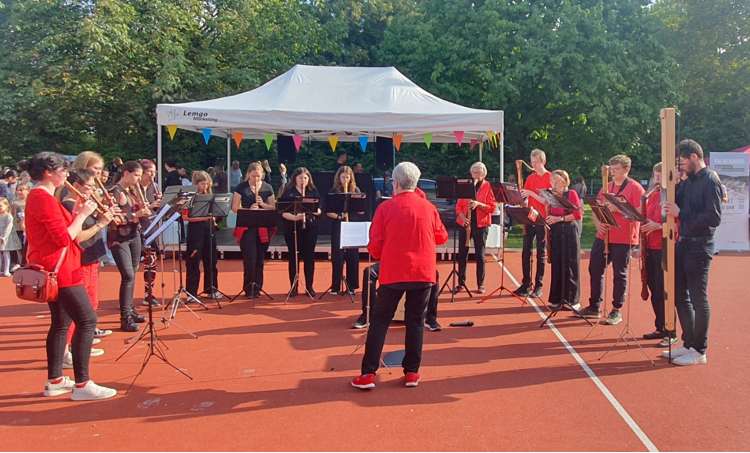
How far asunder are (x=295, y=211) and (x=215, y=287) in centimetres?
163

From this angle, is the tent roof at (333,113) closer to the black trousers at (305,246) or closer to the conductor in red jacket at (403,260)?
the black trousers at (305,246)

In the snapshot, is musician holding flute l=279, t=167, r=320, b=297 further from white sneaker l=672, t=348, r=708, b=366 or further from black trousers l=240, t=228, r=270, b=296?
white sneaker l=672, t=348, r=708, b=366

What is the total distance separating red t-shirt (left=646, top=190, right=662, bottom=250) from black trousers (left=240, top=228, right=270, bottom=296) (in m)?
5.24

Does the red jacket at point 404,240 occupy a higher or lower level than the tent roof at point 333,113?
lower

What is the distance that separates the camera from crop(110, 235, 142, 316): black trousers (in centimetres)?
734

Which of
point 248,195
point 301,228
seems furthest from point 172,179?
point 301,228

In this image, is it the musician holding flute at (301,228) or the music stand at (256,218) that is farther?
the musician holding flute at (301,228)

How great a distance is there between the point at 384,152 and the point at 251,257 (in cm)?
724

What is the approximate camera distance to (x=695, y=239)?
6.03 meters

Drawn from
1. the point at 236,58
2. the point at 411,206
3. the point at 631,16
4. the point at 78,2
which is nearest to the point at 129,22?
the point at 78,2

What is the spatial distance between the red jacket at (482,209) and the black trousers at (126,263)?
14.7ft

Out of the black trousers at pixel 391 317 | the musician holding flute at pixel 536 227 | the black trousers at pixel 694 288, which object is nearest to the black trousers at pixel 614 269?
the musician holding flute at pixel 536 227

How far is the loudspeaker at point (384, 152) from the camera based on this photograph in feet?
52.6

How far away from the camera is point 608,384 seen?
562 cm
